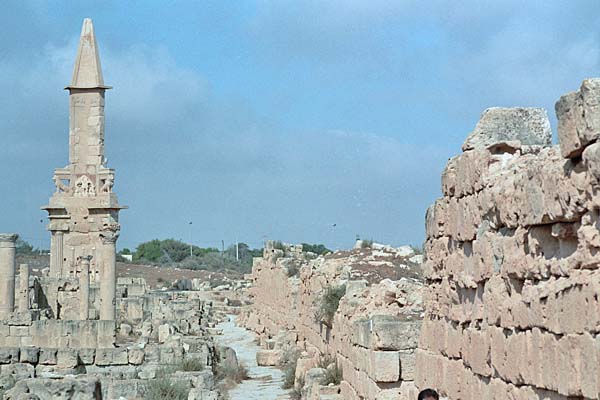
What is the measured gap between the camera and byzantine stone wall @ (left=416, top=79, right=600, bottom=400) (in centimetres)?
493

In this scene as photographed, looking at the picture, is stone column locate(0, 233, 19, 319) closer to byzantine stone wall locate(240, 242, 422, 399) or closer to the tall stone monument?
the tall stone monument

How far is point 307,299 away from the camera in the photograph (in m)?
21.2

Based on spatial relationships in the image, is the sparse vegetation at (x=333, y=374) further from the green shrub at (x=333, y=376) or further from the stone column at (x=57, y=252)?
the stone column at (x=57, y=252)

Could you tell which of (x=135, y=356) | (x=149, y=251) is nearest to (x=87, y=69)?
(x=135, y=356)

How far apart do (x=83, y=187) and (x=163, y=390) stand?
61.4 ft

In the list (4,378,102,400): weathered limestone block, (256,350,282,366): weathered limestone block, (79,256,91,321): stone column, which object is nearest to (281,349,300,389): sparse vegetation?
(256,350,282,366): weathered limestone block

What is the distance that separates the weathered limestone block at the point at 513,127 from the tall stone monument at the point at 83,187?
23734mm

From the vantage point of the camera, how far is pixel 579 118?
4.94m

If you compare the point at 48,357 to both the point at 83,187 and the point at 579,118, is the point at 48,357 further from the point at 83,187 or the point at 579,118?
the point at 83,187

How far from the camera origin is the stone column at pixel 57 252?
31453 mm

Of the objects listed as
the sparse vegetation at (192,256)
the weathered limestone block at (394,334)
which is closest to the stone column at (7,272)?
the weathered limestone block at (394,334)

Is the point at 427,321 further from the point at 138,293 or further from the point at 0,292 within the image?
the point at 138,293

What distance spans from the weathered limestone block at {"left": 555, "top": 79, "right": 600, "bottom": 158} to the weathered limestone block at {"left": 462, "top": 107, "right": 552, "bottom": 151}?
1850mm

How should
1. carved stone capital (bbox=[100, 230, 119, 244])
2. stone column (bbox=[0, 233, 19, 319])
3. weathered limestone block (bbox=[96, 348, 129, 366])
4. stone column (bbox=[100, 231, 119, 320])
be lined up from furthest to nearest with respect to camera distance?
carved stone capital (bbox=[100, 230, 119, 244]) → stone column (bbox=[100, 231, 119, 320]) → stone column (bbox=[0, 233, 19, 319]) → weathered limestone block (bbox=[96, 348, 129, 366])
